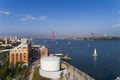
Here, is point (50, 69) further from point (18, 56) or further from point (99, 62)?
point (99, 62)

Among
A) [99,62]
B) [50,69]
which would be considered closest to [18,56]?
[50,69]

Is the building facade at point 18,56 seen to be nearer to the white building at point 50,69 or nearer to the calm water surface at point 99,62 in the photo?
the white building at point 50,69

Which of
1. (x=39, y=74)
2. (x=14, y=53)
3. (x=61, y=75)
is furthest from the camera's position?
(x=14, y=53)

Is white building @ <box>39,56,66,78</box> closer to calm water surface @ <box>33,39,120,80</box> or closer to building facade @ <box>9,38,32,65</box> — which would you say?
calm water surface @ <box>33,39,120,80</box>

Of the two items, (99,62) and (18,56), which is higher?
(18,56)

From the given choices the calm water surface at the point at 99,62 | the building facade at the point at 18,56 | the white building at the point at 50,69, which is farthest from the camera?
the building facade at the point at 18,56

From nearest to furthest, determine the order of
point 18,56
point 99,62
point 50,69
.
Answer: point 50,69 < point 18,56 < point 99,62

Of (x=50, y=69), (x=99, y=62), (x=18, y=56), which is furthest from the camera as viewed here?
(x=99, y=62)

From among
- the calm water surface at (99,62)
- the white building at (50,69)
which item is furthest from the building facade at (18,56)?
the calm water surface at (99,62)

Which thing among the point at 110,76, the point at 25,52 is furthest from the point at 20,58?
the point at 110,76

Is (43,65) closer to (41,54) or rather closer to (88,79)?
(88,79)

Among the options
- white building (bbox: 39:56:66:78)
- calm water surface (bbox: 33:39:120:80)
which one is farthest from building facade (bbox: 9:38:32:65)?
calm water surface (bbox: 33:39:120:80)
